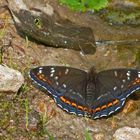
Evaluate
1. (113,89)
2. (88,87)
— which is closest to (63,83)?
(88,87)

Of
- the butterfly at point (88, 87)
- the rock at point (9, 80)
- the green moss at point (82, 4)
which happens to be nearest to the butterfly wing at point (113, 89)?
the butterfly at point (88, 87)

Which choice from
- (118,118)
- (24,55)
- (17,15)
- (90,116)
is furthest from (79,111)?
(17,15)

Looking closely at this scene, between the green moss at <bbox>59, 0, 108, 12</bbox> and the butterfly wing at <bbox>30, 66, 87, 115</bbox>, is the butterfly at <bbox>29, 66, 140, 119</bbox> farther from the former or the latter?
the green moss at <bbox>59, 0, 108, 12</bbox>

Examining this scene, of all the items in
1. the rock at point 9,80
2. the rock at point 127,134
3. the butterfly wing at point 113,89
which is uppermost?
the rock at point 9,80

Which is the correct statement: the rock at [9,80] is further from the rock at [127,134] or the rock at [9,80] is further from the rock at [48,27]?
the rock at [127,134]

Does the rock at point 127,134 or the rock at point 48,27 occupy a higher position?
the rock at point 48,27

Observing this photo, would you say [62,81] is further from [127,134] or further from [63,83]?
[127,134]

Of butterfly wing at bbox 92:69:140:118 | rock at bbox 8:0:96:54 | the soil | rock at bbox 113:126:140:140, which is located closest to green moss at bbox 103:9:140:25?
the soil
